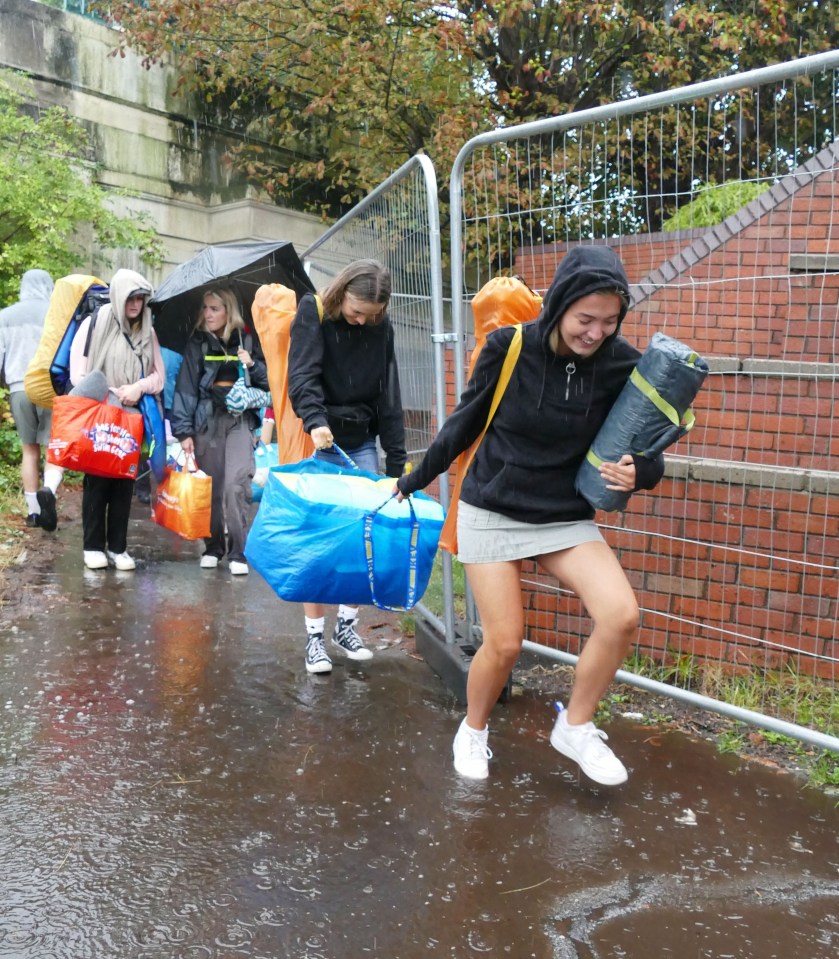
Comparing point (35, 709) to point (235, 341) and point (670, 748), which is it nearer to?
point (670, 748)

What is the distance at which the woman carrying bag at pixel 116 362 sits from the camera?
6.53 meters

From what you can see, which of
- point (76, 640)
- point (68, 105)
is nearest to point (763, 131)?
point (76, 640)

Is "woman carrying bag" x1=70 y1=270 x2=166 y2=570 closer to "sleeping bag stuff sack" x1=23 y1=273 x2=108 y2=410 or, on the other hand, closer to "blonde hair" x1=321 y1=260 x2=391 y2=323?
"sleeping bag stuff sack" x1=23 y1=273 x2=108 y2=410

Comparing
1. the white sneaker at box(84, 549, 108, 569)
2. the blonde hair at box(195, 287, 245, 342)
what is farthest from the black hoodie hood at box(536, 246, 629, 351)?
the white sneaker at box(84, 549, 108, 569)

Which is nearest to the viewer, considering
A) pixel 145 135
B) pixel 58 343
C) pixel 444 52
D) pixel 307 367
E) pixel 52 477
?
pixel 307 367

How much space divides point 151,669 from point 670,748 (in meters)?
2.44

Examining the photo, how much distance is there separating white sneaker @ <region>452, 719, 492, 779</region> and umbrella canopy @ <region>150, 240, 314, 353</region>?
385 cm

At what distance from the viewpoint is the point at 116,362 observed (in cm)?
659

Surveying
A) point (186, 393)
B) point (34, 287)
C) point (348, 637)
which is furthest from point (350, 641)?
point (34, 287)

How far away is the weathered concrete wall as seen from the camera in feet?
36.0

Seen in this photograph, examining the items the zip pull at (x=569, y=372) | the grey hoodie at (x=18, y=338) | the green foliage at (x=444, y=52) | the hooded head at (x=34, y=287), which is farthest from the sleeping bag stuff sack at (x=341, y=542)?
the green foliage at (x=444, y=52)

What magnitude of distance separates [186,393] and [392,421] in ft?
7.47

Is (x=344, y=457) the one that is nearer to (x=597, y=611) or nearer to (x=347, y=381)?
(x=347, y=381)

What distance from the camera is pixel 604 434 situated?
340 cm
